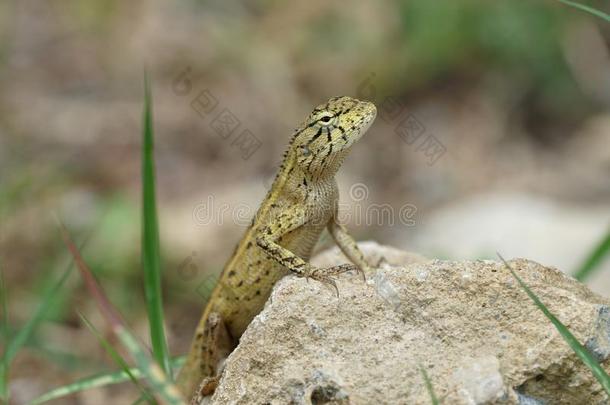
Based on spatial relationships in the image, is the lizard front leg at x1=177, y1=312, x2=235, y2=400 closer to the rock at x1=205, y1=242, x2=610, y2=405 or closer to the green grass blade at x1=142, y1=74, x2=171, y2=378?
the green grass blade at x1=142, y1=74, x2=171, y2=378

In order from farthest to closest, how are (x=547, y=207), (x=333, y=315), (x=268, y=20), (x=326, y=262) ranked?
(x=268, y=20) < (x=547, y=207) < (x=326, y=262) < (x=333, y=315)

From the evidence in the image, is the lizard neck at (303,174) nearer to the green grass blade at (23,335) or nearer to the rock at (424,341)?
the rock at (424,341)

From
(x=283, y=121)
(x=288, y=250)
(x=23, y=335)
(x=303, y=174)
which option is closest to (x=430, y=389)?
(x=288, y=250)

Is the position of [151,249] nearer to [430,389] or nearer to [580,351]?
[430,389]

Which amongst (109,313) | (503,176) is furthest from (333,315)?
(503,176)

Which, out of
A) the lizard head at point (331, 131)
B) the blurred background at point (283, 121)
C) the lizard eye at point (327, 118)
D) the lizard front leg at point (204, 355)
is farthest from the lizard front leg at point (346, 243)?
the blurred background at point (283, 121)

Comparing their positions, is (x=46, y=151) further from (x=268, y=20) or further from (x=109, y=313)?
(x=109, y=313)

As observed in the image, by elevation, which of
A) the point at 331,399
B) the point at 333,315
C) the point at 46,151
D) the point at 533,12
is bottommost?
the point at 46,151

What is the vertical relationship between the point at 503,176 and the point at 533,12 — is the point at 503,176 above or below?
below

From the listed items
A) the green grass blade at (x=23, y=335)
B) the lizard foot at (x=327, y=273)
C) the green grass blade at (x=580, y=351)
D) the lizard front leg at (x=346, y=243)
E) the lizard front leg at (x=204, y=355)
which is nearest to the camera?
the green grass blade at (x=580, y=351)
